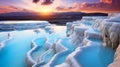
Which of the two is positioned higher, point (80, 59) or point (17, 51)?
point (80, 59)

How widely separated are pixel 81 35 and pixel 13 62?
400cm

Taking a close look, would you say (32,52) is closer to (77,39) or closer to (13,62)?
(13,62)

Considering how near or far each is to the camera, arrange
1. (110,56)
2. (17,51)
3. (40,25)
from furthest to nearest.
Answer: (40,25) < (17,51) < (110,56)

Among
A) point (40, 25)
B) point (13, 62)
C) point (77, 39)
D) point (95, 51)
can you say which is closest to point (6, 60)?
point (13, 62)

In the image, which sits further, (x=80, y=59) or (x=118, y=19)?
(x=118, y=19)

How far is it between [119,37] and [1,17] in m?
41.0

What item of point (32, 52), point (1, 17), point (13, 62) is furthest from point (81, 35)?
point (1, 17)

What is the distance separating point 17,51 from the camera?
1434cm

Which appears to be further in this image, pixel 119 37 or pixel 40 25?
pixel 40 25

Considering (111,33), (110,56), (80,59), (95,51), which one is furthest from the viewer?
(111,33)

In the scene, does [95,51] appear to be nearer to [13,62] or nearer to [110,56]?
[110,56]

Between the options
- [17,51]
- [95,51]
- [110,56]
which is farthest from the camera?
[17,51]

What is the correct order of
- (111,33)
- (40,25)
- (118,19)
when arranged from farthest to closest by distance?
(40,25)
(118,19)
(111,33)

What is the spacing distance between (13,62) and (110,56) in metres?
6.10
